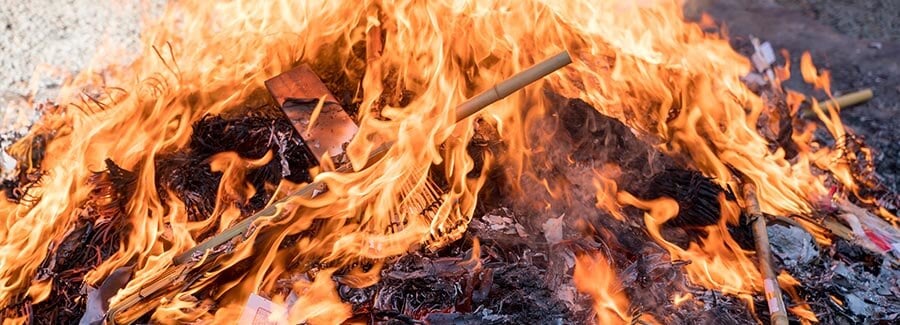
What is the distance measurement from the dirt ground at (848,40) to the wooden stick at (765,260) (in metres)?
2.52

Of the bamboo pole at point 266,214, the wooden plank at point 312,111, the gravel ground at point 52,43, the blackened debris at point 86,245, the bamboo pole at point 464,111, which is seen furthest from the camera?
the gravel ground at point 52,43

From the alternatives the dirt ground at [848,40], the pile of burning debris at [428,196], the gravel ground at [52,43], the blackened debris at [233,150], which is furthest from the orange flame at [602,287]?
the gravel ground at [52,43]

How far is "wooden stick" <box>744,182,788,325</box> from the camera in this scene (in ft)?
10.6

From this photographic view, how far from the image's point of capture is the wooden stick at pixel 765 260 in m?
3.23

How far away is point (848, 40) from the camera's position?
24.6 ft

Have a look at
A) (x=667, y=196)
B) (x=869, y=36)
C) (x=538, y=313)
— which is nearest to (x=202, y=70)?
(x=538, y=313)

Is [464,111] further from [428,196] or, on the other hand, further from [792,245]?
[792,245]

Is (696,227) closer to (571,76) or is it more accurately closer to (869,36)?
(571,76)

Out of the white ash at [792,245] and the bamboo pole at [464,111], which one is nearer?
the bamboo pole at [464,111]

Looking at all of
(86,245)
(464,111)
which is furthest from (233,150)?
(464,111)

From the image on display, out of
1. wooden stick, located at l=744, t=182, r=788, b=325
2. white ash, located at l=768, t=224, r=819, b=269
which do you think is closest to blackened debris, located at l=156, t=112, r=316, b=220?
wooden stick, located at l=744, t=182, r=788, b=325

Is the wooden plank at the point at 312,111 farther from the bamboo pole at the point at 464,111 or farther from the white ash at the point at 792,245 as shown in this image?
the white ash at the point at 792,245

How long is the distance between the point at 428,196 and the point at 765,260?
1.83 meters

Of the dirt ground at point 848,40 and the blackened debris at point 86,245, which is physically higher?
the blackened debris at point 86,245
